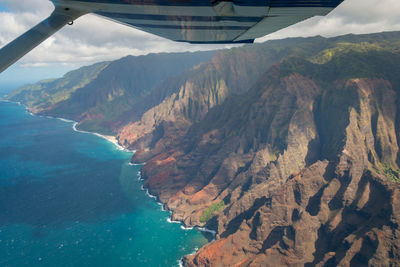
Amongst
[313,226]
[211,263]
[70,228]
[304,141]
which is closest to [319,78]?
[304,141]

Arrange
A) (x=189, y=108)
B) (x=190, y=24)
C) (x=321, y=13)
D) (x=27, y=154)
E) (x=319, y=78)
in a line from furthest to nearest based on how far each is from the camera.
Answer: (x=189, y=108), (x=27, y=154), (x=319, y=78), (x=190, y=24), (x=321, y=13)

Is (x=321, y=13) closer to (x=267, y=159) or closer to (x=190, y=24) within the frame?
(x=190, y=24)

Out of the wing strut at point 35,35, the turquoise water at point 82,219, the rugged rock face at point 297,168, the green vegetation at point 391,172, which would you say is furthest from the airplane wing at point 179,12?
the green vegetation at point 391,172

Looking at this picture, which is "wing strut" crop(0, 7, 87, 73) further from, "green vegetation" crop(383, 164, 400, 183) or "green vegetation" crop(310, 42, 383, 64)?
"green vegetation" crop(310, 42, 383, 64)

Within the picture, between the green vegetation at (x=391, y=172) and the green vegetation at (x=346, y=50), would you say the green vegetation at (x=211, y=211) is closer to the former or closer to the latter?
the green vegetation at (x=391, y=172)

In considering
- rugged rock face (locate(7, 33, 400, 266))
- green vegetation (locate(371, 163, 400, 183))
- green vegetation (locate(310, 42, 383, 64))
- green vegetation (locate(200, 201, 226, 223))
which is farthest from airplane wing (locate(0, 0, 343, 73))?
green vegetation (locate(310, 42, 383, 64))

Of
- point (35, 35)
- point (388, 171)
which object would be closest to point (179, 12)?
point (35, 35)

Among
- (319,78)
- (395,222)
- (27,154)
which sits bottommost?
(27,154)

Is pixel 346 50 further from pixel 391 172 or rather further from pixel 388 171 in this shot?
pixel 391 172
